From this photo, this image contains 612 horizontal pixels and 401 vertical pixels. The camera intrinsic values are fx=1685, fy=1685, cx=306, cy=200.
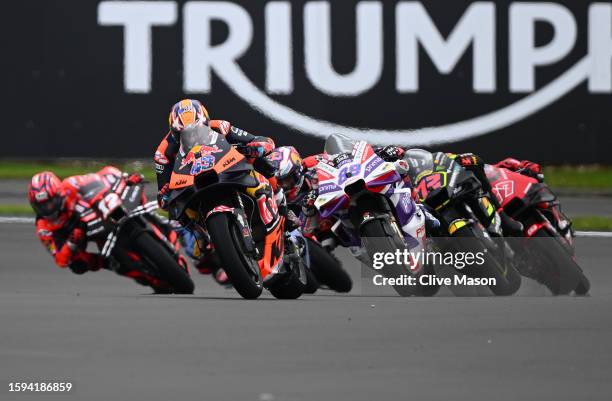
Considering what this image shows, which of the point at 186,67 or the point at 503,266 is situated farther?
the point at 186,67

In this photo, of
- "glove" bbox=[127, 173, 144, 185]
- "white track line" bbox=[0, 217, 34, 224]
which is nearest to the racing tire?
"glove" bbox=[127, 173, 144, 185]

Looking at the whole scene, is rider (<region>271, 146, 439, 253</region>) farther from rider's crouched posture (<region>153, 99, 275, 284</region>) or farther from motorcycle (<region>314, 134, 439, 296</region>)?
rider's crouched posture (<region>153, 99, 275, 284</region>)

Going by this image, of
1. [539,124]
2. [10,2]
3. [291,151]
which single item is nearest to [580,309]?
[291,151]

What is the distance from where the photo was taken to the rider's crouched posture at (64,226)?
12.1m

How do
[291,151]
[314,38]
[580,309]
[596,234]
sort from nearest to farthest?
[580,309], [291,151], [596,234], [314,38]

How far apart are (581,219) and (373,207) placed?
6.95 m

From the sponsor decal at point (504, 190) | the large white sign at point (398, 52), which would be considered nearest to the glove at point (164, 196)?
the sponsor decal at point (504, 190)

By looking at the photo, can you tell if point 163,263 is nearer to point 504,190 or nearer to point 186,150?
point 186,150

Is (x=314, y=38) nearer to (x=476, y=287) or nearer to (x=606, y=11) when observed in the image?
(x=606, y=11)

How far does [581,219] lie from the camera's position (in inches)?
675

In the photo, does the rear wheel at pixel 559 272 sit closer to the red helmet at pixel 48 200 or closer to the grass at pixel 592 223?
the red helmet at pixel 48 200

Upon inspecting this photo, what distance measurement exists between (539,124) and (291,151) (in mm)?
8786

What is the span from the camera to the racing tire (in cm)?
1135

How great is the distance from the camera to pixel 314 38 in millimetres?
20000
